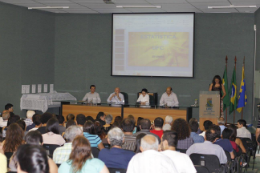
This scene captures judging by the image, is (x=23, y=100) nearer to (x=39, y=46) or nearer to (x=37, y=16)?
(x=39, y=46)

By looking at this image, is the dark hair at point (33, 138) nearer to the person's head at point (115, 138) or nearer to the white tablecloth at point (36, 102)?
the person's head at point (115, 138)

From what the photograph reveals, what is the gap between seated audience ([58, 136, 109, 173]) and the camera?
2959mm

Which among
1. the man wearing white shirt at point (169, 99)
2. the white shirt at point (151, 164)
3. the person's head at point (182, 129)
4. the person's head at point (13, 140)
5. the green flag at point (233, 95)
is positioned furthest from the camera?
the green flag at point (233, 95)

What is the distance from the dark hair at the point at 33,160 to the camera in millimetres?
1824

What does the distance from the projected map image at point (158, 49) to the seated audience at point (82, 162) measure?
9.07 meters

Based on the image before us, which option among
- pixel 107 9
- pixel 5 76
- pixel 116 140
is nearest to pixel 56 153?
pixel 116 140

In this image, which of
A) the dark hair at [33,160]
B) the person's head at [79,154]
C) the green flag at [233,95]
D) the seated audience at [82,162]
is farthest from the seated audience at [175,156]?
the green flag at [233,95]

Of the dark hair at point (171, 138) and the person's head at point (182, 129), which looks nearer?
the dark hair at point (171, 138)

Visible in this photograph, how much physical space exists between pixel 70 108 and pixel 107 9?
3.38 meters

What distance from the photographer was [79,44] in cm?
1291

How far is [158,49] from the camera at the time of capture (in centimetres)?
Answer: 1197

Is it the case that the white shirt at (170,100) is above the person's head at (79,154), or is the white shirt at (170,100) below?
above

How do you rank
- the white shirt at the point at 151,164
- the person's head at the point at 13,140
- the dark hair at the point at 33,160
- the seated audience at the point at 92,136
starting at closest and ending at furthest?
the dark hair at the point at 33,160, the white shirt at the point at 151,164, the person's head at the point at 13,140, the seated audience at the point at 92,136

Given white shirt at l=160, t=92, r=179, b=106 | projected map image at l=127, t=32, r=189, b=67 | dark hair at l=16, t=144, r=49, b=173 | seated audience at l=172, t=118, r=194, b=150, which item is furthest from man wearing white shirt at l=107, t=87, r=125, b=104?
dark hair at l=16, t=144, r=49, b=173
